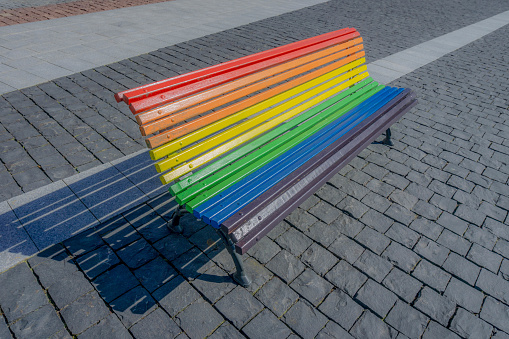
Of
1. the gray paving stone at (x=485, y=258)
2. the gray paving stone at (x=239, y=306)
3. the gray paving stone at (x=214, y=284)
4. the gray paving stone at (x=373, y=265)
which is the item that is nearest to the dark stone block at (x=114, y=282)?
the gray paving stone at (x=214, y=284)

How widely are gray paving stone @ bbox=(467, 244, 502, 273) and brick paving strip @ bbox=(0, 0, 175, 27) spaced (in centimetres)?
1013

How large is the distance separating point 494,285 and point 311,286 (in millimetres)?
1442

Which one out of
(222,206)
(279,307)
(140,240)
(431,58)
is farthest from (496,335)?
(431,58)

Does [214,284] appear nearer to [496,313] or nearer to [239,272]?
[239,272]

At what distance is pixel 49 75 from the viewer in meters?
6.32

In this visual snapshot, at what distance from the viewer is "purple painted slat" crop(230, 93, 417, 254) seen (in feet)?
8.78

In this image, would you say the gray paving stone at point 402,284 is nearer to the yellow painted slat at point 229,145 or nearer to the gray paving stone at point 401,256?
the gray paving stone at point 401,256

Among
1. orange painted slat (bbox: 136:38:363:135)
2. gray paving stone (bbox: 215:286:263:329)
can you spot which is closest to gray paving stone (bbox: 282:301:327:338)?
gray paving stone (bbox: 215:286:263:329)

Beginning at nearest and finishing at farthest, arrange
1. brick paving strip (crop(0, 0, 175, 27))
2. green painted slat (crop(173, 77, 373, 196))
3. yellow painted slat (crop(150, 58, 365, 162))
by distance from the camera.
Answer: yellow painted slat (crop(150, 58, 365, 162))
green painted slat (crop(173, 77, 373, 196))
brick paving strip (crop(0, 0, 175, 27))

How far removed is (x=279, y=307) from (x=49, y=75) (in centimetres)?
558

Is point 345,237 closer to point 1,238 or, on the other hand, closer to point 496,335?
point 496,335

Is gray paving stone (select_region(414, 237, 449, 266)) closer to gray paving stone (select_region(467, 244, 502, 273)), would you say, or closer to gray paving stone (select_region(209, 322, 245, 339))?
gray paving stone (select_region(467, 244, 502, 273))

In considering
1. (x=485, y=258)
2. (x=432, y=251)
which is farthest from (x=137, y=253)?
(x=485, y=258)

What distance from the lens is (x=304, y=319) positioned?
8.93 ft
